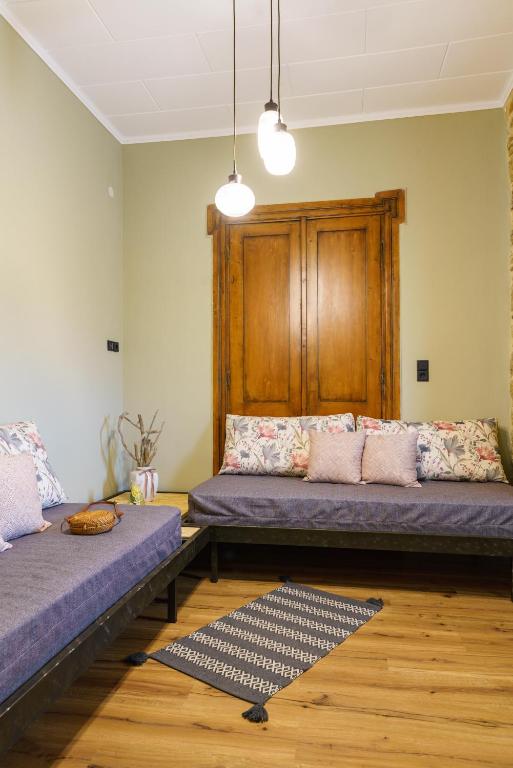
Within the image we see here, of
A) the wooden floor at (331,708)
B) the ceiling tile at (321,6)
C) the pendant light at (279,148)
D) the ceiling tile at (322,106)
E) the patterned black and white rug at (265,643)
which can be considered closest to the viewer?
the wooden floor at (331,708)

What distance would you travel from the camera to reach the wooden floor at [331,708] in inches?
60.7

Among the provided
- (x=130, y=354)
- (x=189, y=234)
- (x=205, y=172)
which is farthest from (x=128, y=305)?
(x=205, y=172)

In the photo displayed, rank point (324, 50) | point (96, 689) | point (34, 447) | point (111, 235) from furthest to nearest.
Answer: point (111, 235) → point (324, 50) → point (34, 447) → point (96, 689)

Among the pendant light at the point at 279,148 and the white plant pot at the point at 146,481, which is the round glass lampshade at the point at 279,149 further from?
the white plant pot at the point at 146,481

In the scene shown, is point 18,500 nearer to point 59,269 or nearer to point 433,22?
point 59,269

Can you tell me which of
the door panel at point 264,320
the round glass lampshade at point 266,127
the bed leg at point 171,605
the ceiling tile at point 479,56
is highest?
the ceiling tile at point 479,56

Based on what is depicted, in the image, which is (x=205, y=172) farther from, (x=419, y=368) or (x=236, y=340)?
(x=419, y=368)

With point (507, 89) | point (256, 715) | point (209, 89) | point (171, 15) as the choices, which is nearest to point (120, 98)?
point (209, 89)

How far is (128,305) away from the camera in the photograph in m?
4.16

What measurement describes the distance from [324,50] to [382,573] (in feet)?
9.90

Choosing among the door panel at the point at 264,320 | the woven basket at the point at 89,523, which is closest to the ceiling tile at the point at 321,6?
the door panel at the point at 264,320

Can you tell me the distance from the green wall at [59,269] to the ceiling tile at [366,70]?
1.48 m

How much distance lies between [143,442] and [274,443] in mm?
976

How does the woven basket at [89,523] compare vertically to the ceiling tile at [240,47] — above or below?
below
